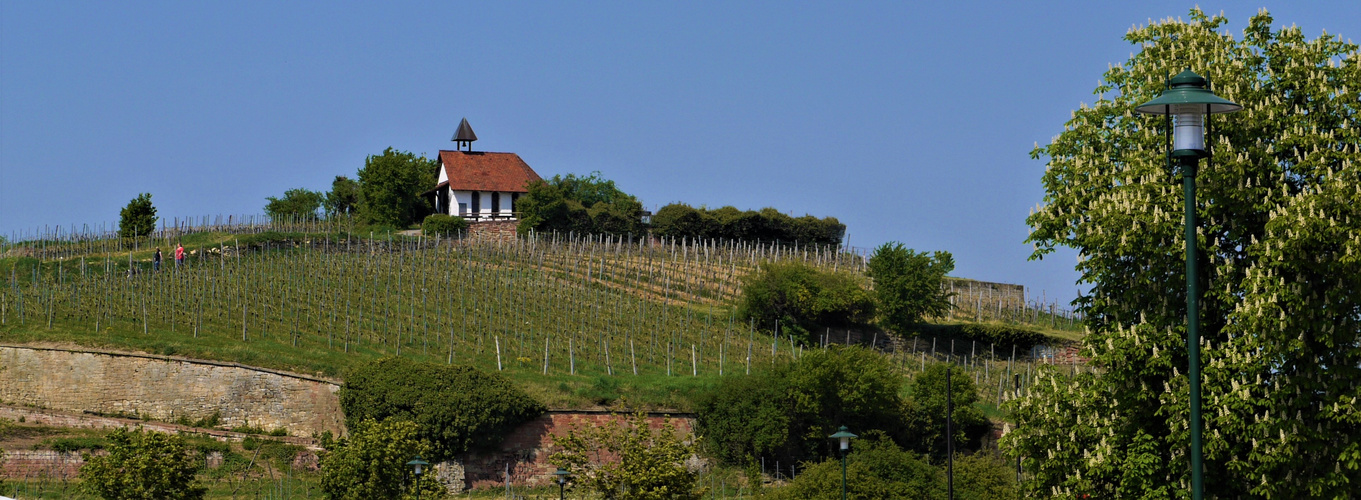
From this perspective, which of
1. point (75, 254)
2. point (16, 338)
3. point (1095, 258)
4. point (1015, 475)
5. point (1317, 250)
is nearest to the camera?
point (1317, 250)

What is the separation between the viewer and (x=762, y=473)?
3922cm

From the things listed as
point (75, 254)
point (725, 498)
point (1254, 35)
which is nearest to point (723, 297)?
point (725, 498)

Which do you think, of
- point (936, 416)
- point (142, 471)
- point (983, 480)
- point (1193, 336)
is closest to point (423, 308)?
point (936, 416)

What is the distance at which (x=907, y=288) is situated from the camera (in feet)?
180

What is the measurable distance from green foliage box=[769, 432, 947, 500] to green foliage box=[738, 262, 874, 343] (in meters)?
13.6

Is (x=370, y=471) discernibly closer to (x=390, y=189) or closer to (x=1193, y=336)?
(x=1193, y=336)

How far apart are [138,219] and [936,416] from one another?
3473 cm

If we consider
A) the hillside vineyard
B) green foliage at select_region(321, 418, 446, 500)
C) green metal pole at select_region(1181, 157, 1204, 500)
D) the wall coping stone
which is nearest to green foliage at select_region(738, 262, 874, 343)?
the hillside vineyard

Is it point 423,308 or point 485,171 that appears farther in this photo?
point 485,171

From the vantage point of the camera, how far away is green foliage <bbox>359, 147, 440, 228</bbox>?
6738cm

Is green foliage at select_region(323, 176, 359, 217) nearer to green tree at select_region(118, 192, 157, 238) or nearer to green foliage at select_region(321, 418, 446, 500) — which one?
green tree at select_region(118, 192, 157, 238)

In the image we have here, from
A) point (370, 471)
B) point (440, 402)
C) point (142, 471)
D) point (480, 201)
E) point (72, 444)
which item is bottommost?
point (72, 444)

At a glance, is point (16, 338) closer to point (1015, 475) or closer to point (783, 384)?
point (783, 384)

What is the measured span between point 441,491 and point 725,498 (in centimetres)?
890
